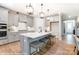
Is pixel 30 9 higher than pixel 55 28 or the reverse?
higher

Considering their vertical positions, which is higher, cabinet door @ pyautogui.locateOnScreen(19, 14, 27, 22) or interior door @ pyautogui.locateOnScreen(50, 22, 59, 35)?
cabinet door @ pyautogui.locateOnScreen(19, 14, 27, 22)

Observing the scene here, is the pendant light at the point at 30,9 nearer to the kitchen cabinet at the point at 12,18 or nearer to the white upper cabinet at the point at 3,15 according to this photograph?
the kitchen cabinet at the point at 12,18

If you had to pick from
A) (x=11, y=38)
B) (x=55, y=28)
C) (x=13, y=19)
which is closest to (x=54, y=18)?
(x=55, y=28)

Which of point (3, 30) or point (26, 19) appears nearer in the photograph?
point (3, 30)

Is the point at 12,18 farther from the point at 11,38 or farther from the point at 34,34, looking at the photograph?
the point at 34,34

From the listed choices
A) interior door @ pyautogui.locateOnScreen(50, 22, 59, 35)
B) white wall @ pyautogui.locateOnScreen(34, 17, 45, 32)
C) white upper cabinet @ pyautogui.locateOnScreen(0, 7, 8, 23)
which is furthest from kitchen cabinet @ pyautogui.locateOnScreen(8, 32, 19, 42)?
interior door @ pyautogui.locateOnScreen(50, 22, 59, 35)

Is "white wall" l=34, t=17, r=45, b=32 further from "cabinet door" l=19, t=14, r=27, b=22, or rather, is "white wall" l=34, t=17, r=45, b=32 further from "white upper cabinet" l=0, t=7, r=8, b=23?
"white upper cabinet" l=0, t=7, r=8, b=23

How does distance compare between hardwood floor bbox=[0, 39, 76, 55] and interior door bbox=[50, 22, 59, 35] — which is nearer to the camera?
hardwood floor bbox=[0, 39, 76, 55]

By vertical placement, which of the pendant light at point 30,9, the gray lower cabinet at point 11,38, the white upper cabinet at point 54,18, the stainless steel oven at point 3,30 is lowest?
the gray lower cabinet at point 11,38

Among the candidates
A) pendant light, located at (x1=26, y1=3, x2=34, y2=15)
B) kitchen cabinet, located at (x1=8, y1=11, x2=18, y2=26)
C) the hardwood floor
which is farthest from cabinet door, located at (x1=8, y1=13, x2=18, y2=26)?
the hardwood floor

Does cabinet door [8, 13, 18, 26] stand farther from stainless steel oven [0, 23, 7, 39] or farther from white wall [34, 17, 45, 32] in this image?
white wall [34, 17, 45, 32]

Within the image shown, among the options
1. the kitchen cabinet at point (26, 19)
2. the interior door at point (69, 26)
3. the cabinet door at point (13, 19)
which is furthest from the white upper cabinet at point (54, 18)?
the cabinet door at point (13, 19)

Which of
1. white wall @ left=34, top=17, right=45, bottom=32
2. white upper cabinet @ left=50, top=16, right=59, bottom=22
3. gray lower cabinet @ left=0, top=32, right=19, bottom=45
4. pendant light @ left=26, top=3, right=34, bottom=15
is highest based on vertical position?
pendant light @ left=26, top=3, right=34, bottom=15
